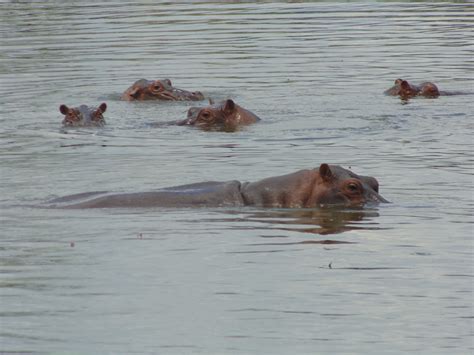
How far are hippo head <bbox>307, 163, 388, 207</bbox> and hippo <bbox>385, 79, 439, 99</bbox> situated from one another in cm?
706

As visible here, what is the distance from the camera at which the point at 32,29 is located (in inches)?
1114

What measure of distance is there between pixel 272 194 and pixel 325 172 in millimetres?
511

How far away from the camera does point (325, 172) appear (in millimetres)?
10305

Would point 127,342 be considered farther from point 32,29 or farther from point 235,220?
point 32,29

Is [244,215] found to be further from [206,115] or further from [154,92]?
[154,92]

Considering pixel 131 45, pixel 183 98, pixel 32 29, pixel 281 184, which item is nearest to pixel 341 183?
pixel 281 184

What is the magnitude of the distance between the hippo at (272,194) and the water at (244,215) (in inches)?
5.4

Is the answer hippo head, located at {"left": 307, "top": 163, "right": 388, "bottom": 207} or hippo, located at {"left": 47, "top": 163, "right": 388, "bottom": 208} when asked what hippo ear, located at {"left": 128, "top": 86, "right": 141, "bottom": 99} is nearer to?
hippo, located at {"left": 47, "top": 163, "right": 388, "bottom": 208}

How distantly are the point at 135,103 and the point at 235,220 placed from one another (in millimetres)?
8225

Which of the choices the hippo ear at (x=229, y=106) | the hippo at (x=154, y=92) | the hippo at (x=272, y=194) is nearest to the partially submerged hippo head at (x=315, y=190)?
the hippo at (x=272, y=194)

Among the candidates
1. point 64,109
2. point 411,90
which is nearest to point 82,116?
point 64,109

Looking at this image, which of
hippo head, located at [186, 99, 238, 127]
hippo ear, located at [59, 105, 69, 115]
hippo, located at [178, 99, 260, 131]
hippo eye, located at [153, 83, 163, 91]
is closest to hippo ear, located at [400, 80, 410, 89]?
hippo, located at [178, 99, 260, 131]

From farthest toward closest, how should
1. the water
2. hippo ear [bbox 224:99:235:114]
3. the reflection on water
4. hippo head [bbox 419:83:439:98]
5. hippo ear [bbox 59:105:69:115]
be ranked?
hippo head [bbox 419:83:439:98]
hippo ear [bbox 224:99:235:114]
hippo ear [bbox 59:105:69:115]
the reflection on water
the water

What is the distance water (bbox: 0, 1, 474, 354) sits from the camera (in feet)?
23.8
